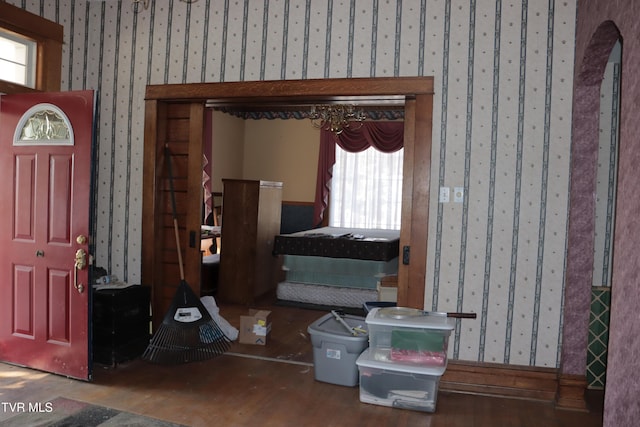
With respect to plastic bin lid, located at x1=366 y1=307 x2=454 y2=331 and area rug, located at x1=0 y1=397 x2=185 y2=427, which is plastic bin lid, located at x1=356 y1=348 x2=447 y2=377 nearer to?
plastic bin lid, located at x1=366 y1=307 x2=454 y2=331

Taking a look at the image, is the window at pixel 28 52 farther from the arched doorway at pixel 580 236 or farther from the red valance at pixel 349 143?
the red valance at pixel 349 143

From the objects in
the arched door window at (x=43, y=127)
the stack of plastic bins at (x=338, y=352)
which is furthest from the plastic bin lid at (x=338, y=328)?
the arched door window at (x=43, y=127)

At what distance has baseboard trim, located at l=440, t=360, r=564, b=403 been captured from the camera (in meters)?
3.53

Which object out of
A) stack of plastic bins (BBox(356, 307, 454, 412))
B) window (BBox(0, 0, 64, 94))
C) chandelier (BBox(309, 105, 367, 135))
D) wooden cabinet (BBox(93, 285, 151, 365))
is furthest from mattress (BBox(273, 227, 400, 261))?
window (BBox(0, 0, 64, 94))

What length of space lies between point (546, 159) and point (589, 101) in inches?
17.2

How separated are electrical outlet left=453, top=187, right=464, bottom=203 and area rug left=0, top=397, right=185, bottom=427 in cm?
225

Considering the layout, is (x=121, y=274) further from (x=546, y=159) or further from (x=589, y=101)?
(x=589, y=101)

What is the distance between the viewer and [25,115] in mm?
3713

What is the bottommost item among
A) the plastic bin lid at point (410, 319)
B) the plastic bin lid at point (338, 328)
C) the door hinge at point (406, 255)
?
the plastic bin lid at point (338, 328)

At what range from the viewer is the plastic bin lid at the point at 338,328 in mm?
3623

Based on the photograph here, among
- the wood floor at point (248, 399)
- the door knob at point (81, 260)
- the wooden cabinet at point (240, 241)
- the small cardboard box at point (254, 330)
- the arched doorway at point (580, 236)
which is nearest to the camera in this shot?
the wood floor at point (248, 399)

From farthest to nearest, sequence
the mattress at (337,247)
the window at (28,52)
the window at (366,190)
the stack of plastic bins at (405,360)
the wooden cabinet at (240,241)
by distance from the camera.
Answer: the window at (366,190)
the wooden cabinet at (240,241)
the mattress at (337,247)
the window at (28,52)
the stack of plastic bins at (405,360)

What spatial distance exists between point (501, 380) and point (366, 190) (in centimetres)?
536

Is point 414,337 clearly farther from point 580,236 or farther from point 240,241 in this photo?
point 240,241
